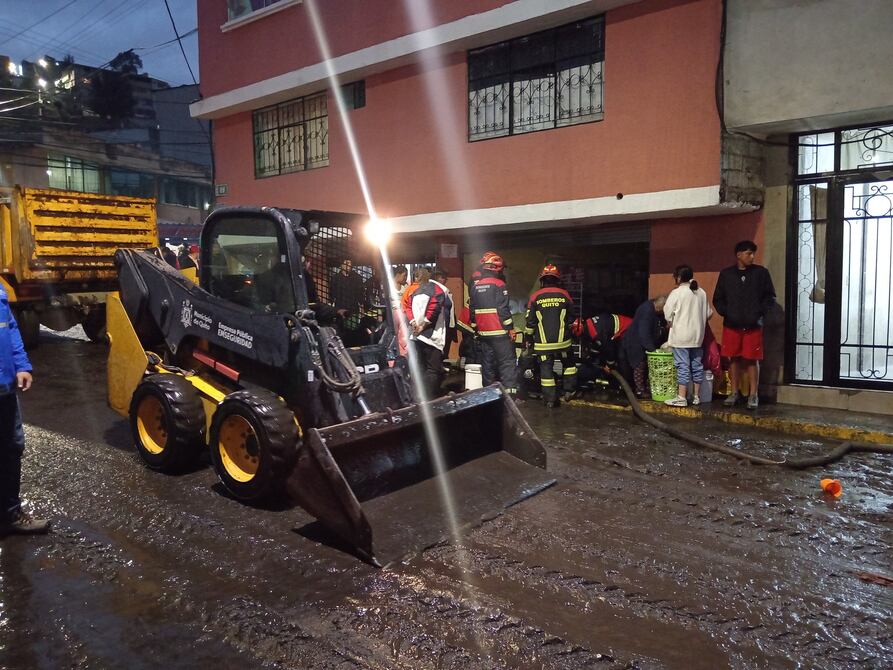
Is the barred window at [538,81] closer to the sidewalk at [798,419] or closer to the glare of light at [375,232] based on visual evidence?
the sidewalk at [798,419]

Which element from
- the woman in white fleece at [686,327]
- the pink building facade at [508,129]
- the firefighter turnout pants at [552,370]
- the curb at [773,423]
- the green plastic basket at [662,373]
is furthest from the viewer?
the firefighter turnout pants at [552,370]

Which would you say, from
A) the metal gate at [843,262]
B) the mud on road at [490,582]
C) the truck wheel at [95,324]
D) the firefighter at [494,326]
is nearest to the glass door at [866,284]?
the metal gate at [843,262]

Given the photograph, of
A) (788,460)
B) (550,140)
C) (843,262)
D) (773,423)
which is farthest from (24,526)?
(843,262)

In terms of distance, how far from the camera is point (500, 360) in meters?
8.35

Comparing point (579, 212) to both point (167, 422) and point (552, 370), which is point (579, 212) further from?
point (167, 422)

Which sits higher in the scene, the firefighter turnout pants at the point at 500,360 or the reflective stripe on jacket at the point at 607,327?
the reflective stripe on jacket at the point at 607,327

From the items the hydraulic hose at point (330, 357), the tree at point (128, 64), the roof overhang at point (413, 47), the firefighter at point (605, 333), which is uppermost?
the tree at point (128, 64)

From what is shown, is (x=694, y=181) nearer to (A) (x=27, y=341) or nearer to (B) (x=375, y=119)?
(B) (x=375, y=119)

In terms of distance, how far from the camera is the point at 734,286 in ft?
25.8

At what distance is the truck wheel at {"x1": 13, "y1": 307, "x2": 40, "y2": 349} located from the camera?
1223 cm

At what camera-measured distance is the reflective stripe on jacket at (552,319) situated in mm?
8461

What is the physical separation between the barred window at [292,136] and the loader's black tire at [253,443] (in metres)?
8.86

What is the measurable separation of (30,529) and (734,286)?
24.3 feet

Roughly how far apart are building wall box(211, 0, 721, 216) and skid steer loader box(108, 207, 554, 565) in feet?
15.5
